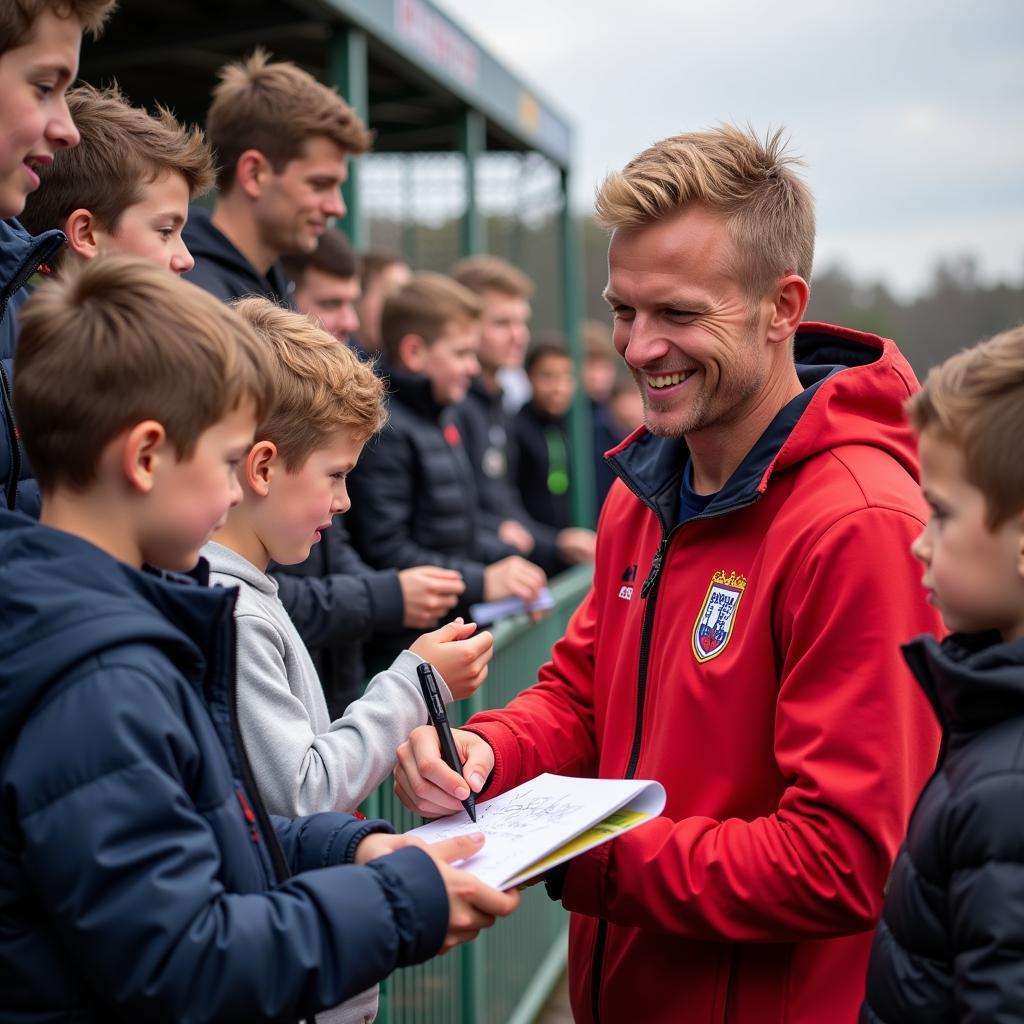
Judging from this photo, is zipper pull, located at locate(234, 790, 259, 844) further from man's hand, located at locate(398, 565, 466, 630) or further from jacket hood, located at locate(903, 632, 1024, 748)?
man's hand, located at locate(398, 565, 466, 630)

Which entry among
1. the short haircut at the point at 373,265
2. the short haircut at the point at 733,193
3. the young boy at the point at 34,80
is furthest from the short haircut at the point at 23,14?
the short haircut at the point at 373,265

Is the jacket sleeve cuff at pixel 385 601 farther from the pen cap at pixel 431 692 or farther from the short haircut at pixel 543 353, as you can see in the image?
the short haircut at pixel 543 353

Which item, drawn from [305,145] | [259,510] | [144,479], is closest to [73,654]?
[144,479]

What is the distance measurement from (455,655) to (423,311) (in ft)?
10.0

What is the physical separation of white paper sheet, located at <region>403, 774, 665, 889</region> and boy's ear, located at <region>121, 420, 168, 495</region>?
729 mm

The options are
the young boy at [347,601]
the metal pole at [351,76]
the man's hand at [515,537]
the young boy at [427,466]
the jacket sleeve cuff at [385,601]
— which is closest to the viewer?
the young boy at [347,601]

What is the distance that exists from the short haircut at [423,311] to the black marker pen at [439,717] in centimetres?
301

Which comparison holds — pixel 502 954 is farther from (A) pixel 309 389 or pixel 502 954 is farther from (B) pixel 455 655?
(A) pixel 309 389

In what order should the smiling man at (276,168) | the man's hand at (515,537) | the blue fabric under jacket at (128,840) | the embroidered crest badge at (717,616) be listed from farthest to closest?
the man's hand at (515,537) → the smiling man at (276,168) → the embroidered crest badge at (717,616) → the blue fabric under jacket at (128,840)

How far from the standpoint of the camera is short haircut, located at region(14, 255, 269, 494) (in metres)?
1.47

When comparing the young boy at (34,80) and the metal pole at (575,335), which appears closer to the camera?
the young boy at (34,80)

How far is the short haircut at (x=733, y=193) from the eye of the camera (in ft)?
7.15

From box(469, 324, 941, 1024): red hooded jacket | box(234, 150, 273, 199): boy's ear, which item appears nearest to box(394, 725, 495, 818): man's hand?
box(469, 324, 941, 1024): red hooded jacket

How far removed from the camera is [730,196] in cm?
219
